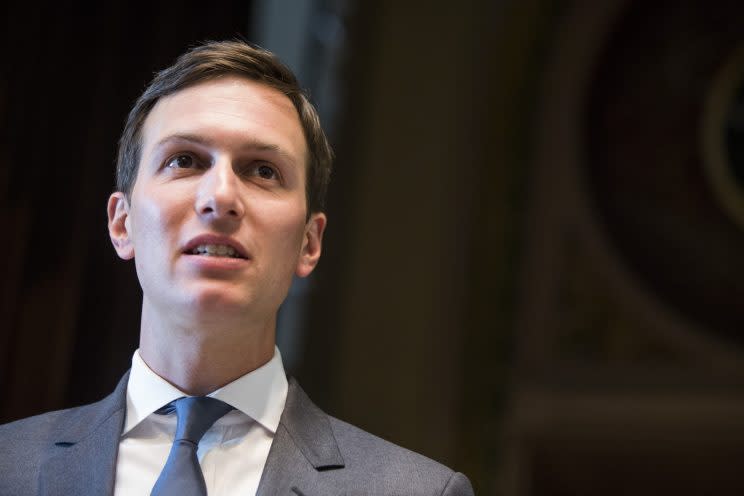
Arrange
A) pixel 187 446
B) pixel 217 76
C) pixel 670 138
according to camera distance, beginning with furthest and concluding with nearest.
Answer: pixel 670 138, pixel 217 76, pixel 187 446

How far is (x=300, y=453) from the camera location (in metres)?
1.82

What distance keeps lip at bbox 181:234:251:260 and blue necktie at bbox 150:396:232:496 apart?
0.90ft

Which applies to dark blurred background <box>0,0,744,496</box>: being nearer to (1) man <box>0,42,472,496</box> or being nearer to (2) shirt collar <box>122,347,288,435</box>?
(1) man <box>0,42,472,496</box>

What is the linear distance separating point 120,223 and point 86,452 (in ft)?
1.62

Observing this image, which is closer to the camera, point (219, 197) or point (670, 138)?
point (219, 197)

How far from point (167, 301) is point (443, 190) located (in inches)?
161

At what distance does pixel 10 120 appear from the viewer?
2.83 m

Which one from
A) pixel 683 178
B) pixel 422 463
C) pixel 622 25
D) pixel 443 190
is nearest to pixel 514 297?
pixel 443 190

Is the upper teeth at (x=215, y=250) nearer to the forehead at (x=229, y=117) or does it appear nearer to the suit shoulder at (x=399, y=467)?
the forehead at (x=229, y=117)

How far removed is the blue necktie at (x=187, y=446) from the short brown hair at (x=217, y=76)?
1.55 ft

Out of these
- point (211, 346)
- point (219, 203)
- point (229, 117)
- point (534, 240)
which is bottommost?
point (534, 240)

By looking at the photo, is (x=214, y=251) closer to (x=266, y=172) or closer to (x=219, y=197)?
(x=219, y=197)

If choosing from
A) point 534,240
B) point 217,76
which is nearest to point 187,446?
point 217,76

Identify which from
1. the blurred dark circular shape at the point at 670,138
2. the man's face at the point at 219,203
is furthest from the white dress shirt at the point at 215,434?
the blurred dark circular shape at the point at 670,138
